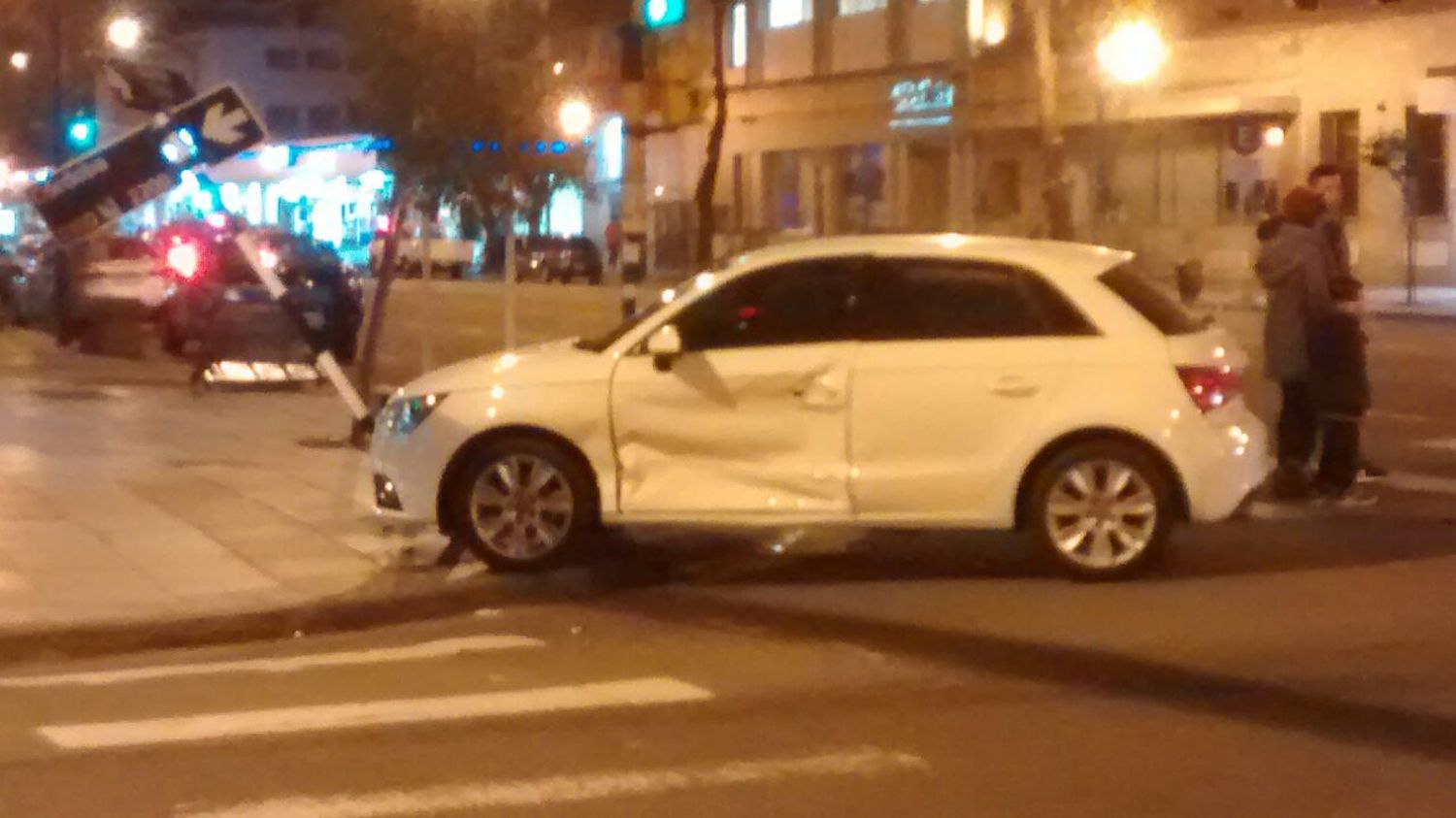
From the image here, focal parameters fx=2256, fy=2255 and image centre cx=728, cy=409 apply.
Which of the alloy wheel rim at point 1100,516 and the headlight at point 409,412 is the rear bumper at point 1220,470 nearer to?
the alloy wheel rim at point 1100,516

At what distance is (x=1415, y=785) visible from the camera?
275 inches

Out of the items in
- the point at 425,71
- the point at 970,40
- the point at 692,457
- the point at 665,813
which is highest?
the point at 970,40

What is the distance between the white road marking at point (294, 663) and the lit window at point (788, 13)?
52.7 meters

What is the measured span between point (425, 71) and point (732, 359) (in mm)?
8273

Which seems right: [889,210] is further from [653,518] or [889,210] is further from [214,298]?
[653,518]

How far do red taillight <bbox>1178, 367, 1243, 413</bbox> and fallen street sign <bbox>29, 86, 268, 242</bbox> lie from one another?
7.02 metres

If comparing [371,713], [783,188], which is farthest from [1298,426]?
[783,188]

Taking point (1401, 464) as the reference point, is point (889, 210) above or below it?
above

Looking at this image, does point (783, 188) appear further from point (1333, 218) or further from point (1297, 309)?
point (1297, 309)

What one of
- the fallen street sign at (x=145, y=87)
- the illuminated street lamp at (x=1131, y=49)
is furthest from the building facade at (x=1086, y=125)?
the fallen street sign at (x=145, y=87)

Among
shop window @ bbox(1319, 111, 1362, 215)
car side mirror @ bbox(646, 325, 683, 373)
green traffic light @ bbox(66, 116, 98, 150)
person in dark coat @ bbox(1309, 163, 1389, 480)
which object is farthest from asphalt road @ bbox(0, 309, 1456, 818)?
shop window @ bbox(1319, 111, 1362, 215)

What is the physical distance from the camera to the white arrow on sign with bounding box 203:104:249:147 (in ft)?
49.1

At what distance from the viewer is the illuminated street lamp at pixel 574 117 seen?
20656mm

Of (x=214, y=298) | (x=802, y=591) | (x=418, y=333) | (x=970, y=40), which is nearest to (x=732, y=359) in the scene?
(x=802, y=591)
